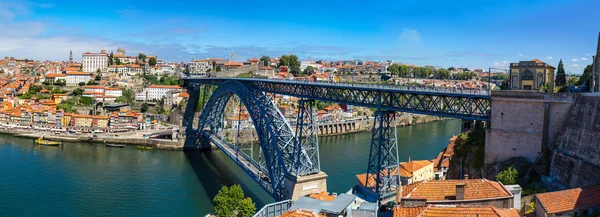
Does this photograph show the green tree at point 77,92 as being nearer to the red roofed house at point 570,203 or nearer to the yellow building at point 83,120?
the yellow building at point 83,120

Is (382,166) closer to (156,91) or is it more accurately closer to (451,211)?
(451,211)

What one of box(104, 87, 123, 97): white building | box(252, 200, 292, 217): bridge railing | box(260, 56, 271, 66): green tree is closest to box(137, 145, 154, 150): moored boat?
box(104, 87, 123, 97): white building

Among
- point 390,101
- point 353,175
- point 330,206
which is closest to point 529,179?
point 390,101

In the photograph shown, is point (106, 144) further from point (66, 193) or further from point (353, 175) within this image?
point (353, 175)

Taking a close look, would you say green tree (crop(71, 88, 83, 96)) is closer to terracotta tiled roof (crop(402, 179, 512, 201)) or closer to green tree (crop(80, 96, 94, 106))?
green tree (crop(80, 96, 94, 106))

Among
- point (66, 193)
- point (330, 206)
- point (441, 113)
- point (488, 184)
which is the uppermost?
point (441, 113)

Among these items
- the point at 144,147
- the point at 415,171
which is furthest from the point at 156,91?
the point at 415,171

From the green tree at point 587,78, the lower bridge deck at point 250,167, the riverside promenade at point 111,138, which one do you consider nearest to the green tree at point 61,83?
the riverside promenade at point 111,138
